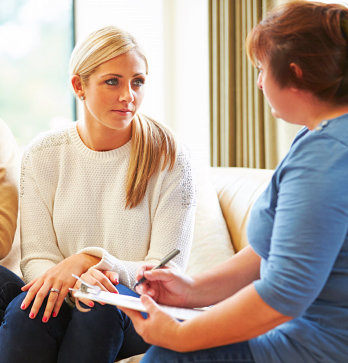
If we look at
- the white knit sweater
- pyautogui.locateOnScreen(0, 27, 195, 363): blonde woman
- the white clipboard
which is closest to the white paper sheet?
the white clipboard

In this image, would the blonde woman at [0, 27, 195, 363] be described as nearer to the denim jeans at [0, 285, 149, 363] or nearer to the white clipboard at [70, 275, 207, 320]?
the denim jeans at [0, 285, 149, 363]

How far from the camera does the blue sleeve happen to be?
864 mm

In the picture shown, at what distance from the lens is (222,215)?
2268 mm

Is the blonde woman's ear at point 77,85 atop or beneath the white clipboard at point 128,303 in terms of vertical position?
atop

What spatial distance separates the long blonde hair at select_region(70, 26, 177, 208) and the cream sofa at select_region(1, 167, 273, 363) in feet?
1.91

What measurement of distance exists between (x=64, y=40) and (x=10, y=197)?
6.59ft

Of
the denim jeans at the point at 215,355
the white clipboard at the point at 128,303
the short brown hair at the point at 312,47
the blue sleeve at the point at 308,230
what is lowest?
the denim jeans at the point at 215,355

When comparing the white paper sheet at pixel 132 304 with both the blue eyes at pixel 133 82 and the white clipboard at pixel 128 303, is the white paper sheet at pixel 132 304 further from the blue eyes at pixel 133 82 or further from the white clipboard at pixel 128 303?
the blue eyes at pixel 133 82

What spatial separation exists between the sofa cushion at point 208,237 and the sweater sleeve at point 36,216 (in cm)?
64

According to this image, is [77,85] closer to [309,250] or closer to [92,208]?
[92,208]

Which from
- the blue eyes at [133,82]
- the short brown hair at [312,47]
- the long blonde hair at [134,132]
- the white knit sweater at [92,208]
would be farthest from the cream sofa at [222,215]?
the short brown hair at [312,47]

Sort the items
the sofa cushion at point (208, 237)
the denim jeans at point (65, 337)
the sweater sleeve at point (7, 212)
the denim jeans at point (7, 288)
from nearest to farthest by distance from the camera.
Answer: the denim jeans at point (65, 337) → the denim jeans at point (7, 288) → the sweater sleeve at point (7, 212) → the sofa cushion at point (208, 237)

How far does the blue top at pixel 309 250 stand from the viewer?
2.84 ft

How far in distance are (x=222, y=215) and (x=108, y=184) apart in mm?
702
